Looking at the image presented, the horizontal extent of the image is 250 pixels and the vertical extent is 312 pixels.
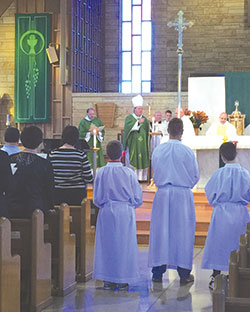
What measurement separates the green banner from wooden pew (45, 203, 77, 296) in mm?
10892

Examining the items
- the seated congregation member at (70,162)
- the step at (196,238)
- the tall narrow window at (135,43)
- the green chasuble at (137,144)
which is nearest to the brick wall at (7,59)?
the tall narrow window at (135,43)

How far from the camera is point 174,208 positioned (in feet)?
20.9

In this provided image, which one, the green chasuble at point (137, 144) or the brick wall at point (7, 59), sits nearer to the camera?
the green chasuble at point (137, 144)

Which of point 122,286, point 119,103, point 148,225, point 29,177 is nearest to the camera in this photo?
point 29,177

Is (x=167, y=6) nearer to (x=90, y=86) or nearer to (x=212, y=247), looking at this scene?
(x=90, y=86)

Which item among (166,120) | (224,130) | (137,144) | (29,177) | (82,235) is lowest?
(82,235)

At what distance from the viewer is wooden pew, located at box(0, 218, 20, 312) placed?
4.35 m

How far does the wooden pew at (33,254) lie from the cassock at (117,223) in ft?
2.81

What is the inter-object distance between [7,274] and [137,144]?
920 centimetres

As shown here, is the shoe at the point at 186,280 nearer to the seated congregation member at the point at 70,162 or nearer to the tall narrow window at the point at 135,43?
the seated congregation member at the point at 70,162

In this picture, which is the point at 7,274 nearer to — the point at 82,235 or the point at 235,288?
the point at 82,235

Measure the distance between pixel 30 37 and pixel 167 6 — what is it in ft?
16.2

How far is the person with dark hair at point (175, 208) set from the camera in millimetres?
6336

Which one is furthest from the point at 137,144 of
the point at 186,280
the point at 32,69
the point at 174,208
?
the point at 186,280
